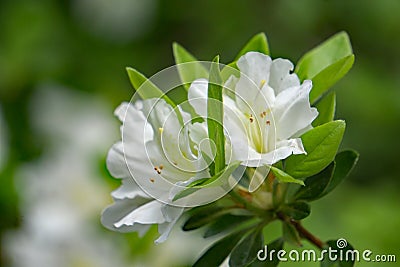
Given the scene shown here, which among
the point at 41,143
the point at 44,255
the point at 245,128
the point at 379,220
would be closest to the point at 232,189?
the point at 245,128

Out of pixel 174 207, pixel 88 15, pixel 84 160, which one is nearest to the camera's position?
pixel 174 207

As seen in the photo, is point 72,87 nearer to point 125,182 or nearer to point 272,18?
point 272,18

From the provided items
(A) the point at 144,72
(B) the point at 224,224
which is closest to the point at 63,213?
(B) the point at 224,224

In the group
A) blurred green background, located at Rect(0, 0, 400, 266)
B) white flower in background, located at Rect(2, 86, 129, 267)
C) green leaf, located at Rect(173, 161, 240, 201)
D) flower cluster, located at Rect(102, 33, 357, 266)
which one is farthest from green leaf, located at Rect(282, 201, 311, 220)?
blurred green background, located at Rect(0, 0, 400, 266)

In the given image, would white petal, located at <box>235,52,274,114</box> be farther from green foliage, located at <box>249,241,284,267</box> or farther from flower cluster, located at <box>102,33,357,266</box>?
green foliage, located at <box>249,241,284,267</box>

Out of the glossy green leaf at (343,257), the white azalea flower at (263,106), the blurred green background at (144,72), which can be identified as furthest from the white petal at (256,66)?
Answer: the blurred green background at (144,72)

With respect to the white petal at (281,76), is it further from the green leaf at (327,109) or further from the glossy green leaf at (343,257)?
the glossy green leaf at (343,257)
